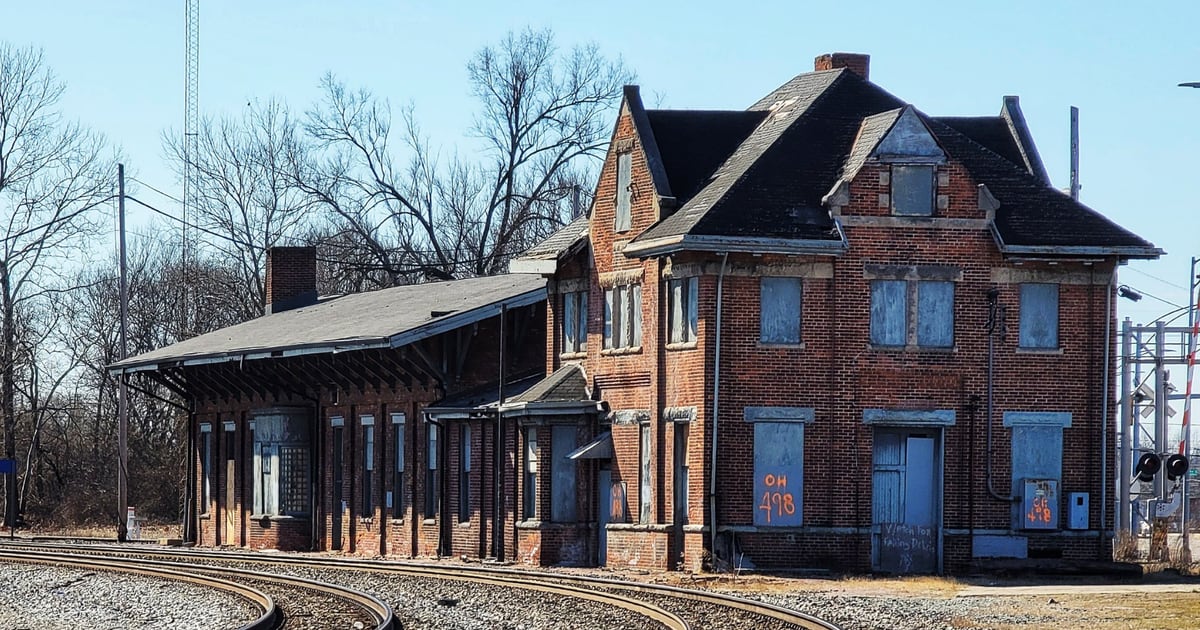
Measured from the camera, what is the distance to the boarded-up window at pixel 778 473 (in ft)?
103

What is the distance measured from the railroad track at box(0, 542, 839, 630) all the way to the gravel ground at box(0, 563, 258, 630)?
12.7 feet

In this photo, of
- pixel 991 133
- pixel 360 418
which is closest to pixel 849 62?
pixel 991 133

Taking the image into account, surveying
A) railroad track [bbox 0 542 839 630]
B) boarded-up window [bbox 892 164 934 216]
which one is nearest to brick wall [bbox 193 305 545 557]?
railroad track [bbox 0 542 839 630]

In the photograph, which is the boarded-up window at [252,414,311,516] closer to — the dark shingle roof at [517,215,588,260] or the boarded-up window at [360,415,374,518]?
the boarded-up window at [360,415,374,518]

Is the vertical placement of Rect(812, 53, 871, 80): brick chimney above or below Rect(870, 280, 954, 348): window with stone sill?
above

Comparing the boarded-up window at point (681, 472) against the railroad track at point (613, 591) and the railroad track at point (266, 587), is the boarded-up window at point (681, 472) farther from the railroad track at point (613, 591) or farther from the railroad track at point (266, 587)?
the railroad track at point (266, 587)

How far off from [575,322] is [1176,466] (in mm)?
11558

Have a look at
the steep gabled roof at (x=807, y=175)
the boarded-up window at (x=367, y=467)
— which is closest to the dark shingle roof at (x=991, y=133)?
the steep gabled roof at (x=807, y=175)

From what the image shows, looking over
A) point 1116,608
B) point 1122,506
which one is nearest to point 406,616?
point 1116,608

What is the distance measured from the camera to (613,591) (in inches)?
1033

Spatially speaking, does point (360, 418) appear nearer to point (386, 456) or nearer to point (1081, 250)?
point (386, 456)

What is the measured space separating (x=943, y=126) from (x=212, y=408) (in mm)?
22421

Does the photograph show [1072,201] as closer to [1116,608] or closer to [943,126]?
[943,126]

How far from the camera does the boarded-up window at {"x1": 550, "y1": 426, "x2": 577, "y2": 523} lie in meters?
35.0
